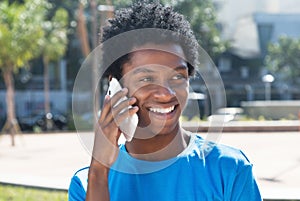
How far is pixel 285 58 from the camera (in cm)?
3750

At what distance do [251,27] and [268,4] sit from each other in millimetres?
4515

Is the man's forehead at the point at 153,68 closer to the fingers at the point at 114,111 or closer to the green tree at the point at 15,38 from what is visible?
the fingers at the point at 114,111

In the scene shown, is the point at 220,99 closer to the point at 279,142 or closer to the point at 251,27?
the point at 279,142

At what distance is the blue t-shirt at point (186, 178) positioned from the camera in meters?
1.61

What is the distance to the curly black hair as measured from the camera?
5.62ft

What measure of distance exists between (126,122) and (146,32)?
34 centimetres

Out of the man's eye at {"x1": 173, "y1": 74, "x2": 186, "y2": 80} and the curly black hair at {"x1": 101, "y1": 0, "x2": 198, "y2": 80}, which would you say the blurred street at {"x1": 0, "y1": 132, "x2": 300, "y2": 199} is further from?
the man's eye at {"x1": 173, "y1": 74, "x2": 186, "y2": 80}

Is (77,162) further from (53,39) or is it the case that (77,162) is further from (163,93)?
(53,39)

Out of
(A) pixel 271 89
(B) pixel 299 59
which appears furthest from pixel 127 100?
(A) pixel 271 89

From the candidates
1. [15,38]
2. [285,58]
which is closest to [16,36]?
[15,38]

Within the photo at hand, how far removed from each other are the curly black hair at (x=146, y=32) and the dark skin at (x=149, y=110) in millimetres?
31

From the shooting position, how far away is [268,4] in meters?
47.3

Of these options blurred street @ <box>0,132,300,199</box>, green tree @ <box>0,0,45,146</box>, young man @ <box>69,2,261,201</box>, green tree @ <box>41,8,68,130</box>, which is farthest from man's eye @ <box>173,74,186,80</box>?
green tree @ <box>41,8,68,130</box>

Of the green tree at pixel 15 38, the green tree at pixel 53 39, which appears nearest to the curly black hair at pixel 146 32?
the green tree at pixel 15 38
